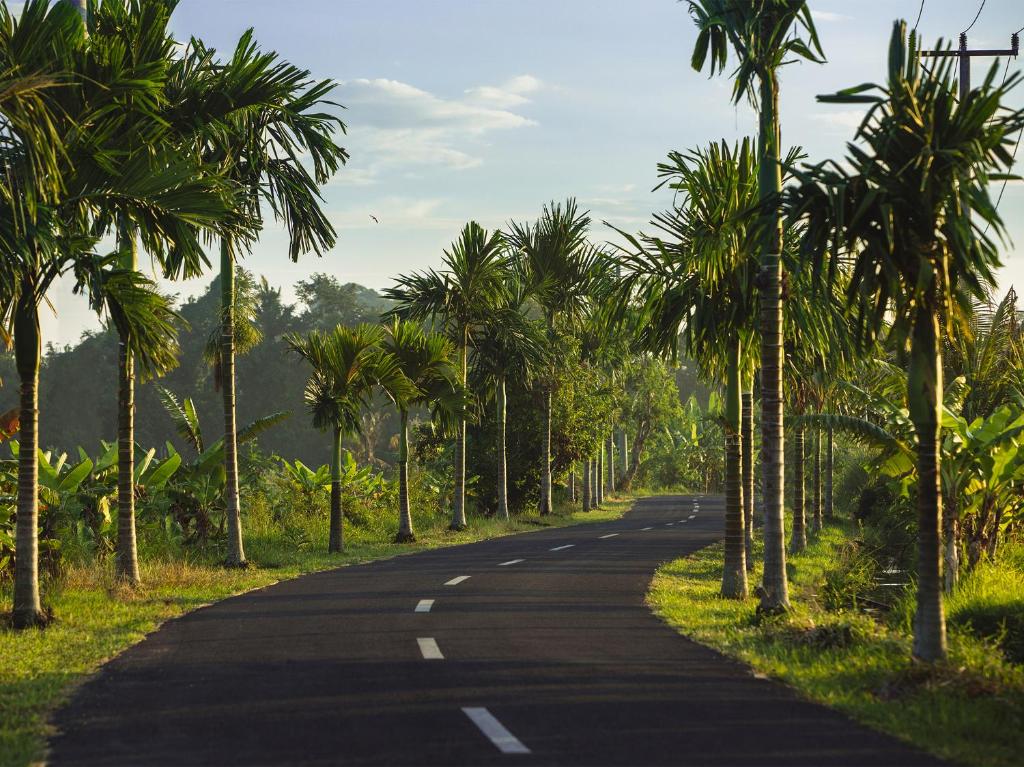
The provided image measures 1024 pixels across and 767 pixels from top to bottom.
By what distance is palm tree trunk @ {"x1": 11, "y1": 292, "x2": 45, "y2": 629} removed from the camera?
43.7 feet

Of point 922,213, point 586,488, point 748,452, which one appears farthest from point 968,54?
point 586,488

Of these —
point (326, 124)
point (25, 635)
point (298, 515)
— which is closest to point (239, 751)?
point (25, 635)

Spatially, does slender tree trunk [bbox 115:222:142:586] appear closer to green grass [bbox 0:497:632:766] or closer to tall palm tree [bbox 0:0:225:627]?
green grass [bbox 0:497:632:766]

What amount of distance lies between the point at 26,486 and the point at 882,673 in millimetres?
9695

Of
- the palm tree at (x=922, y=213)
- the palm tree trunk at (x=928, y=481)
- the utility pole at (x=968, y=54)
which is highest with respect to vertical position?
the utility pole at (x=968, y=54)

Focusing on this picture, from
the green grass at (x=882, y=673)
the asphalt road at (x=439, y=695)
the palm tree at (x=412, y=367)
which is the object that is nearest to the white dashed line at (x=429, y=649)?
the asphalt road at (x=439, y=695)

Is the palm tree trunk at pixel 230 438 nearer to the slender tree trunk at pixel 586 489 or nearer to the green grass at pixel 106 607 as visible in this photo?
the green grass at pixel 106 607

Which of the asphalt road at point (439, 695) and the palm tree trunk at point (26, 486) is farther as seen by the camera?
the palm tree trunk at point (26, 486)

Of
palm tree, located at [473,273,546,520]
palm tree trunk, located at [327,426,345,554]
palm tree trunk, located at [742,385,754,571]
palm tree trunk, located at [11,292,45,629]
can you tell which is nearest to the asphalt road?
palm tree trunk, located at [11,292,45,629]

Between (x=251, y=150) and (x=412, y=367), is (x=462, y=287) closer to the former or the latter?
(x=412, y=367)

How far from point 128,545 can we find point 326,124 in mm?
7917

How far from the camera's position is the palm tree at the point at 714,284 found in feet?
53.3

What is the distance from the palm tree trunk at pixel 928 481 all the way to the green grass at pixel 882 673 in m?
0.32

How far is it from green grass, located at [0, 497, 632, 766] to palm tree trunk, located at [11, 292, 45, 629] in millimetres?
302
